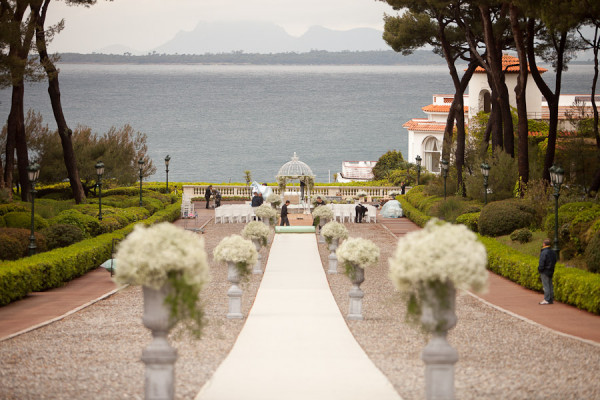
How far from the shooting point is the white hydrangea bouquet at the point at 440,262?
8109 millimetres

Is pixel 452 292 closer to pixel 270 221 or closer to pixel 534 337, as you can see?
pixel 534 337

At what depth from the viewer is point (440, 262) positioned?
8.08 metres

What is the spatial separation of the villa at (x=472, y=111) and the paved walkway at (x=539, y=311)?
115 feet

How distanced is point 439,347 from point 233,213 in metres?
28.7

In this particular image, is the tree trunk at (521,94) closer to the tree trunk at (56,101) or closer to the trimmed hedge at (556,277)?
the trimmed hedge at (556,277)

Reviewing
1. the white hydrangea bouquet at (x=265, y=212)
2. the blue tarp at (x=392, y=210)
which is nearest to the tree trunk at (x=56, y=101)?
the white hydrangea bouquet at (x=265, y=212)

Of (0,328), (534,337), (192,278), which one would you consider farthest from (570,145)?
(192,278)

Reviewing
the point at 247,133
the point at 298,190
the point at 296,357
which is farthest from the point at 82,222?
the point at 247,133

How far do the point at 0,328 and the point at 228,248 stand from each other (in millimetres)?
4099

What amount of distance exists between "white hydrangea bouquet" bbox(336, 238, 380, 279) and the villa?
130 feet

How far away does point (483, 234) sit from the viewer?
88.4ft

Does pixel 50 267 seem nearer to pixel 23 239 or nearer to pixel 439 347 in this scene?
pixel 23 239

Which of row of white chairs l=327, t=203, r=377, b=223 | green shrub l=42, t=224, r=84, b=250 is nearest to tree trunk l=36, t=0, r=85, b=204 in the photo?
green shrub l=42, t=224, r=84, b=250

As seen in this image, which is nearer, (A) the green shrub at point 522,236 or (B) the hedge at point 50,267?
(B) the hedge at point 50,267
